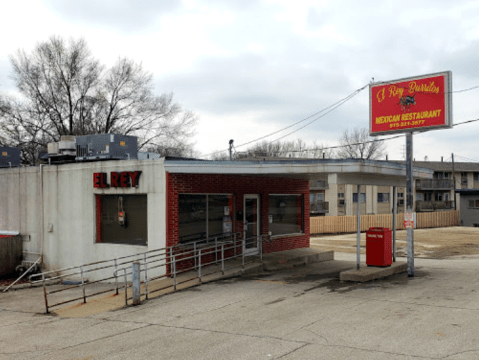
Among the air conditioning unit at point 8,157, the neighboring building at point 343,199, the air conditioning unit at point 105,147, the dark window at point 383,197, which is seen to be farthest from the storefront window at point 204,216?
the dark window at point 383,197

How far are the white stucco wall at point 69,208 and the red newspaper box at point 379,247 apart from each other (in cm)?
611

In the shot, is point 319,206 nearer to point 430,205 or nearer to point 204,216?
point 430,205

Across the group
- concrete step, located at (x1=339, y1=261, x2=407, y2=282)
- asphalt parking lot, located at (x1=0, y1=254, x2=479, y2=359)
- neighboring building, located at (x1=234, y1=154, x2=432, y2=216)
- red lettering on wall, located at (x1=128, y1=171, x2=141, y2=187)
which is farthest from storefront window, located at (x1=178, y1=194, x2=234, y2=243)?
neighboring building, located at (x1=234, y1=154, x2=432, y2=216)

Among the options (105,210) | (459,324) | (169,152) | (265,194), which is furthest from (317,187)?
(459,324)

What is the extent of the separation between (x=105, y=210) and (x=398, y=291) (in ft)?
31.0

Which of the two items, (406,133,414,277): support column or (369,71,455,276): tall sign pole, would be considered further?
(369,71,455,276): tall sign pole

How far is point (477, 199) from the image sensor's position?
49062 millimetres

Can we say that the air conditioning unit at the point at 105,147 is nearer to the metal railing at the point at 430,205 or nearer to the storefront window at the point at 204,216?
the storefront window at the point at 204,216

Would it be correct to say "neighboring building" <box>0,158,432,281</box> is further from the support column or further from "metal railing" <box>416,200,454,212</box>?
"metal railing" <box>416,200,454,212</box>

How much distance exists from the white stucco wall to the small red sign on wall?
0.15 metres

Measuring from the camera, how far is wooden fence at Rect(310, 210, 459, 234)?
122 ft

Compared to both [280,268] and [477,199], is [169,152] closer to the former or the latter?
[280,268]

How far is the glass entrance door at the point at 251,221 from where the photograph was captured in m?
17.6

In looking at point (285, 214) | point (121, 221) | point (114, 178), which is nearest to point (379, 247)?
point (285, 214)
